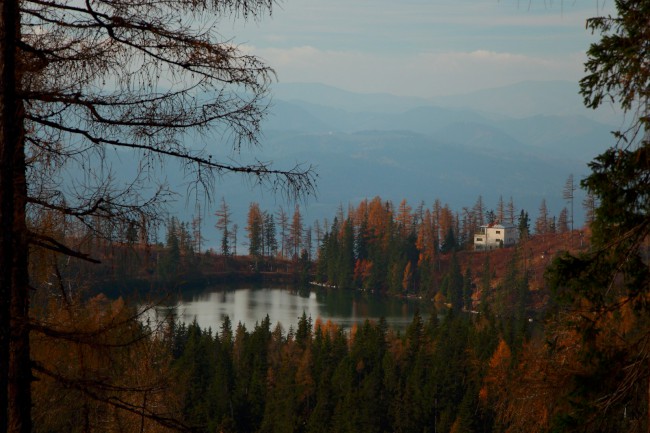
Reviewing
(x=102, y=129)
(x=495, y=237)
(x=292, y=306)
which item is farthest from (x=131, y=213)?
(x=495, y=237)

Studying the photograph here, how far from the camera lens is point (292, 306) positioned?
182ft

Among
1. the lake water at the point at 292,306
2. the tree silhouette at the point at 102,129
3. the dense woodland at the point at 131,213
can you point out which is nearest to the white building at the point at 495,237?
the lake water at the point at 292,306

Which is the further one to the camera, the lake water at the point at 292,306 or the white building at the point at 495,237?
the white building at the point at 495,237

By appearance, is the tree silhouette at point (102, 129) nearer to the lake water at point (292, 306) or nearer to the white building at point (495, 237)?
the lake water at point (292, 306)

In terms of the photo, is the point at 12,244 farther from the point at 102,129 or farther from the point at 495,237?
the point at 495,237

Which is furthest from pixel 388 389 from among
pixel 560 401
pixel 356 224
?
pixel 356 224

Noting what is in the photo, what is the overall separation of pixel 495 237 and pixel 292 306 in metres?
25.7

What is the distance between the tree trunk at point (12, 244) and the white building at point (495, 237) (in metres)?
69.9

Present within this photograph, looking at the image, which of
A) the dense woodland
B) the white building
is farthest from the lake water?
the dense woodland

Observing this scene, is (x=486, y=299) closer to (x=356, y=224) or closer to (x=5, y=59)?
(x=356, y=224)

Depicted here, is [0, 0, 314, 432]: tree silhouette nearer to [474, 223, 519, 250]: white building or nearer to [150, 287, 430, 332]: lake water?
[150, 287, 430, 332]: lake water

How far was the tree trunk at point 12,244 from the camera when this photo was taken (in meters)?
3.40

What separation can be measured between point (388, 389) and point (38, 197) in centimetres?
2316

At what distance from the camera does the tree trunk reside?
340 centimetres
